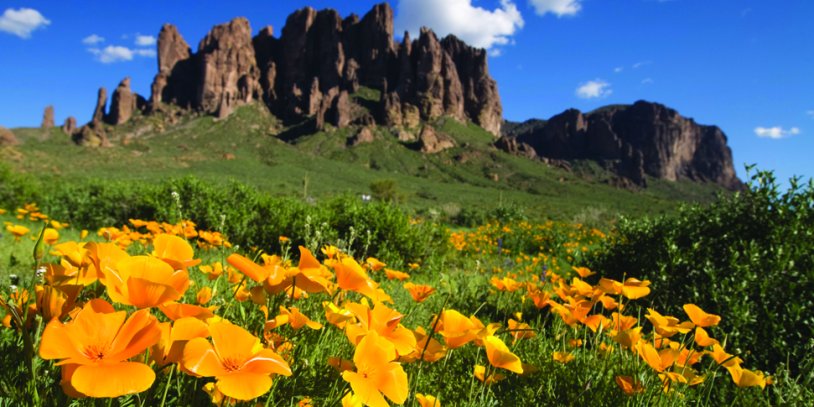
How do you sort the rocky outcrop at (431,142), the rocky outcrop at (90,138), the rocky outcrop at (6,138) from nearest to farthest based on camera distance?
1. the rocky outcrop at (6,138)
2. the rocky outcrop at (90,138)
3. the rocky outcrop at (431,142)

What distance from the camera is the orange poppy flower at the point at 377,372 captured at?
81cm

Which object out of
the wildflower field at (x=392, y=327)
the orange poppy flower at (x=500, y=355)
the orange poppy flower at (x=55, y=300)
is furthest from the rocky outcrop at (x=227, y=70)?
the orange poppy flower at (x=500, y=355)

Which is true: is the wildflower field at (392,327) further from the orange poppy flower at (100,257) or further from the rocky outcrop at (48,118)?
the rocky outcrop at (48,118)

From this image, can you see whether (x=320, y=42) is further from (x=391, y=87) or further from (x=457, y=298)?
(x=457, y=298)

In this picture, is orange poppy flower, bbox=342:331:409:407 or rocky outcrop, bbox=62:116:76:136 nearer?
orange poppy flower, bbox=342:331:409:407

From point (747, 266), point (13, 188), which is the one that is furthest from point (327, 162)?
point (747, 266)

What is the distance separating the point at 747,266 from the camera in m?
3.39

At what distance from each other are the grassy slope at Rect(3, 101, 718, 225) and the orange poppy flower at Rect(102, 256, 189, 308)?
51232mm

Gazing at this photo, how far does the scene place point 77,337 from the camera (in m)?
0.66

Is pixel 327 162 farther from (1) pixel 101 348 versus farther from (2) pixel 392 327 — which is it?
(1) pixel 101 348

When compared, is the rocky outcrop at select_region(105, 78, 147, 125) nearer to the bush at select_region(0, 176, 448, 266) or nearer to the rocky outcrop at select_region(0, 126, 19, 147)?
the rocky outcrop at select_region(0, 126, 19, 147)

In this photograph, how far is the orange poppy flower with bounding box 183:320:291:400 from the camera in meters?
0.67

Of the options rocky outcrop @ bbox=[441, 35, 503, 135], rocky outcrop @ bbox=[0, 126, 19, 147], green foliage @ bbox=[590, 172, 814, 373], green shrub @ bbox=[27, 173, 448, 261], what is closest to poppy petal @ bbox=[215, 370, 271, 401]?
green foliage @ bbox=[590, 172, 814, 373]

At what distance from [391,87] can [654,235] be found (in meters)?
116
